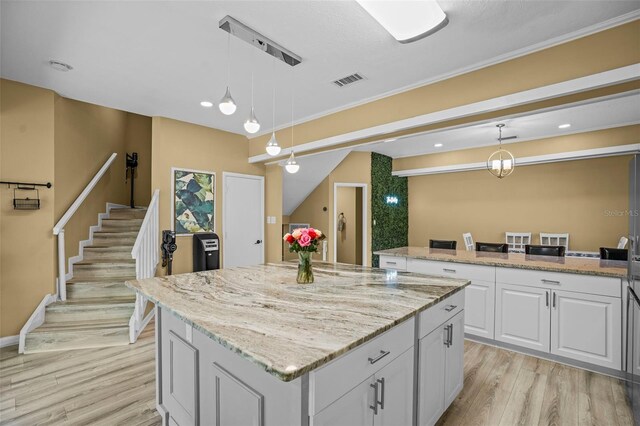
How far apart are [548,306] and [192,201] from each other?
14.9 feet

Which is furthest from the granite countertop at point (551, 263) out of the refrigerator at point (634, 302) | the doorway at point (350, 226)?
the doorway at point (350, 226)

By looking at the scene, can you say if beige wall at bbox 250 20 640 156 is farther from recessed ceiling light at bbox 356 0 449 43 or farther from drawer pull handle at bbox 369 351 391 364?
drawer pull handle at bbox 369 351 391 364

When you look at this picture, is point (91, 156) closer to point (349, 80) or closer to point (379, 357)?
point (349, 80)

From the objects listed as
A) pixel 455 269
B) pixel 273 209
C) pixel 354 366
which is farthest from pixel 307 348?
pixel 273 209

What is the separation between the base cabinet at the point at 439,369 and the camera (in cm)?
165

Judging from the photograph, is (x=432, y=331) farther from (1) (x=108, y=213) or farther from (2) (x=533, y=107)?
(1) (x=108, y=213)

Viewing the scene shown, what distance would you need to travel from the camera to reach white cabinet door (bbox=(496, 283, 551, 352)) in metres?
2.77

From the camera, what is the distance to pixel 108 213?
16.8 ft

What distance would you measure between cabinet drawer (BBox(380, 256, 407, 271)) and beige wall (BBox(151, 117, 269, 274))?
8.67ft

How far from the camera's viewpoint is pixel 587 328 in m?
2.56

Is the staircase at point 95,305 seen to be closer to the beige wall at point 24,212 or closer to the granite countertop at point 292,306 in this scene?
the beige wall at point 24,212

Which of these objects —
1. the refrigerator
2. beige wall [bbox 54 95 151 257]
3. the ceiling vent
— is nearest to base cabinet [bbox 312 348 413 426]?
the refrigerator

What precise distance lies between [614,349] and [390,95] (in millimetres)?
3079

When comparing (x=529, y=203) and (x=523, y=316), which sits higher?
(x=529, y=203)
